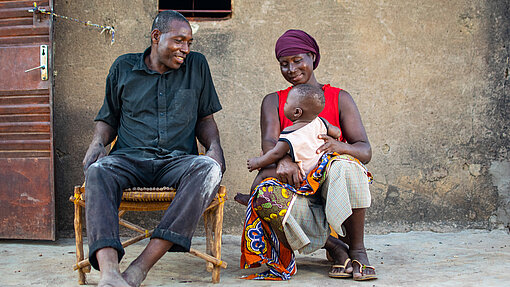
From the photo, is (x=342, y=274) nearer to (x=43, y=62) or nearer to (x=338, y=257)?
(x=338, y=257)

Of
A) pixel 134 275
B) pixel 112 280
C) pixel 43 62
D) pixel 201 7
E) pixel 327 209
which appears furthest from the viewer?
pixel 201 7

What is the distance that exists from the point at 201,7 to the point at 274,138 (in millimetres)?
2101

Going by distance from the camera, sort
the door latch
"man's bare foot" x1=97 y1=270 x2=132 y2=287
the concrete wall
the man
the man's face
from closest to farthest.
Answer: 1. "man's bare foot" x1=97 y1=270 x2=132 y2=287
2. the man
3. the man's face
4. the door latch
5. the concrete wall

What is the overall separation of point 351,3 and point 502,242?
7.17 ft

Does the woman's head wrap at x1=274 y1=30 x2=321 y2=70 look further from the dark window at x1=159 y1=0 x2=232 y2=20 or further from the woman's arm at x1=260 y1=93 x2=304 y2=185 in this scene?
the dark window at x1=159 y1=0 x2=232 y2=20

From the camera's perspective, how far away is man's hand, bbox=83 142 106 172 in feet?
10.5

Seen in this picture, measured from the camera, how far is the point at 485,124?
4.59 m

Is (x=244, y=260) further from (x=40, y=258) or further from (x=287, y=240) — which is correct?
(x=40, y=258)

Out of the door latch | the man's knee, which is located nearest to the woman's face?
the man's knee

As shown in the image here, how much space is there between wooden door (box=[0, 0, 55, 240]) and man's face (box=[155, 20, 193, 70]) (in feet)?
4.12

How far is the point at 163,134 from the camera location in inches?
136

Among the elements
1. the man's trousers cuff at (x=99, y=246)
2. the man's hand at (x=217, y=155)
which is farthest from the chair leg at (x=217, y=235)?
A: the man's trousers cuff at (x=99, y=246)

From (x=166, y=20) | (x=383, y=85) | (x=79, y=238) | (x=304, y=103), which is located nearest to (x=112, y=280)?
(x=79, y=238)

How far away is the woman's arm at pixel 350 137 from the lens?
3.21 m
